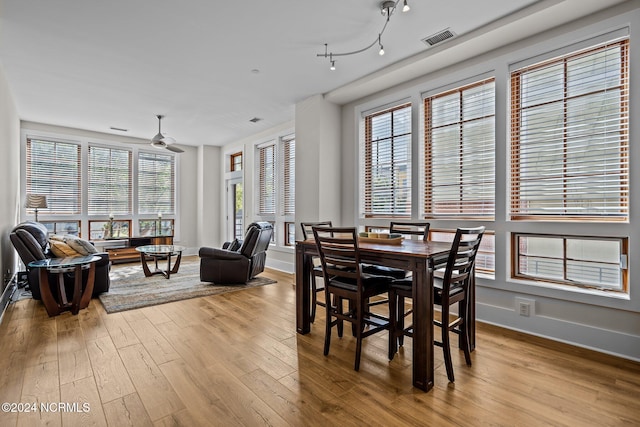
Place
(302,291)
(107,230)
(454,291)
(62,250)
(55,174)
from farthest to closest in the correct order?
1. (107,230)
2. (55,174)
3. (62,250)
4. (302,291)
5. (454,291)

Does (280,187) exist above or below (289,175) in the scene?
below

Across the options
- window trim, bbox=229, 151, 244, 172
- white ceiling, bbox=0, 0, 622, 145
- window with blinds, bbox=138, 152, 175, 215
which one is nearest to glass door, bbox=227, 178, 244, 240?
window trim, bbox=229, 151, 244, 172

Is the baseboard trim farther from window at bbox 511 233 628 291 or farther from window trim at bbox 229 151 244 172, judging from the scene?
window trim at bbox 229 151 244 172

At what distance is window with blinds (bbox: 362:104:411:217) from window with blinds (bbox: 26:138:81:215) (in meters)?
6.22

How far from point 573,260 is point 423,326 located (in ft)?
5.99

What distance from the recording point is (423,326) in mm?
2143

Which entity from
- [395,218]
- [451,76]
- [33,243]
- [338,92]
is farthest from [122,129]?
[451,76]

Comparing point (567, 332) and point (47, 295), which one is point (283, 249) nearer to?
point (47, 295)

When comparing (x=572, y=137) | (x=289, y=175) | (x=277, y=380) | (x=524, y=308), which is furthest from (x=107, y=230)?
(x=572, y=137)

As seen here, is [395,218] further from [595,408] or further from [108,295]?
[108,295]

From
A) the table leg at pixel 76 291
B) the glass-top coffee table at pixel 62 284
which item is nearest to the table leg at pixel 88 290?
the glass-top coffee table at pixel 62 284

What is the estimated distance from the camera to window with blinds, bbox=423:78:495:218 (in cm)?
347

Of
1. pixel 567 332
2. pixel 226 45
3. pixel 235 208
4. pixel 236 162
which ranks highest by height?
pixel 226 45

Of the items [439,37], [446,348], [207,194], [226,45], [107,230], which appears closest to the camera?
[446,348]
